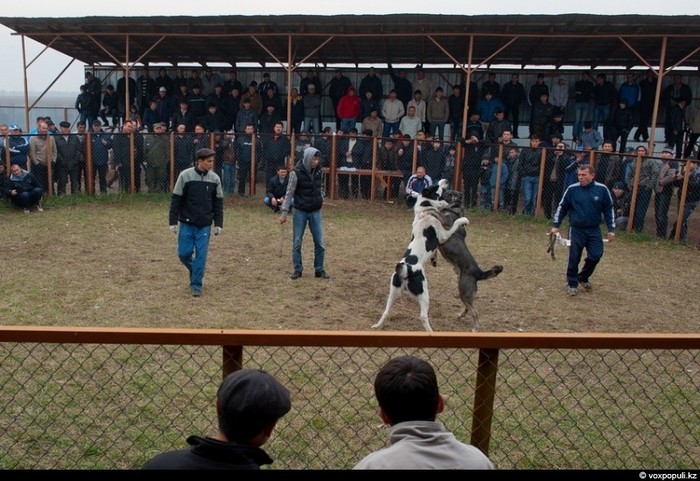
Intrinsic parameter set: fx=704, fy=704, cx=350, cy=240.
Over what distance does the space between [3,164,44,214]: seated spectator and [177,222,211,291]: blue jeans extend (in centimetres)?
703

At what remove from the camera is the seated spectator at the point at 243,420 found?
92.6 inches

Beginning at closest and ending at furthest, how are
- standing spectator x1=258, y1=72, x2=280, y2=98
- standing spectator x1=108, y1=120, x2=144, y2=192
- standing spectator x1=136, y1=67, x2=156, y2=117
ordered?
standing spectator x1=108, y1=120, x2=144, y2=192 < standing spectator x1=258, y1=72, x2=280, y2=98 < standing spectator x1=136, y1=67, x2=156, y2=117

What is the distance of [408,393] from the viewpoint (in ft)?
8.50

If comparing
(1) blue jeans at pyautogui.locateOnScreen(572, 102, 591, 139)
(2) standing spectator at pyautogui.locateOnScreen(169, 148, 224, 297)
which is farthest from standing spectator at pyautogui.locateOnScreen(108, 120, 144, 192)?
(1) blue jeans at pyautogui.locateOnScreen(572, 102, 591, 139)

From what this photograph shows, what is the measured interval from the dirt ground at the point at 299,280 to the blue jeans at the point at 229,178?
222 cm

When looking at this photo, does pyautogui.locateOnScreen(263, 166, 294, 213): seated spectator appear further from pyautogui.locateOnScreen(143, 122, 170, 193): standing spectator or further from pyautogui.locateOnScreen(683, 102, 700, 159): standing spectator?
pyautogui.locateOnScreen(683, 102, 700, 159): standing spectator

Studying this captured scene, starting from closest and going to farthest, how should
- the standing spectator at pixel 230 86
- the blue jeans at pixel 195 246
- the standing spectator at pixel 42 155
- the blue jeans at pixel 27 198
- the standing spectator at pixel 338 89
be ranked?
the blue jeans at pixel 195 246, the blue jeans at pixel 27 198, the standing spectator at pixel 42 155, the standing spectator at pixel 230 86, the standing spectator at pixel 338 89

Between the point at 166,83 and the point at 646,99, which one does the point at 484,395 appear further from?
the point at 166,83

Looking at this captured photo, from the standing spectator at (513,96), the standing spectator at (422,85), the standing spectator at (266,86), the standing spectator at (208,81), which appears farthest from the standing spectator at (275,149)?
the standing spectator at (513,96)

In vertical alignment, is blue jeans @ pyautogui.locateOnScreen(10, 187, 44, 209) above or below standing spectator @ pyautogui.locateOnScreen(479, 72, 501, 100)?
below

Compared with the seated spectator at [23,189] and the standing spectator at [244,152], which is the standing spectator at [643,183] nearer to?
the standing spectator at [244,152]

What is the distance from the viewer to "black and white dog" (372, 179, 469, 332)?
7.91m

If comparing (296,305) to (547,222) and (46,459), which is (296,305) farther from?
(547,222)
